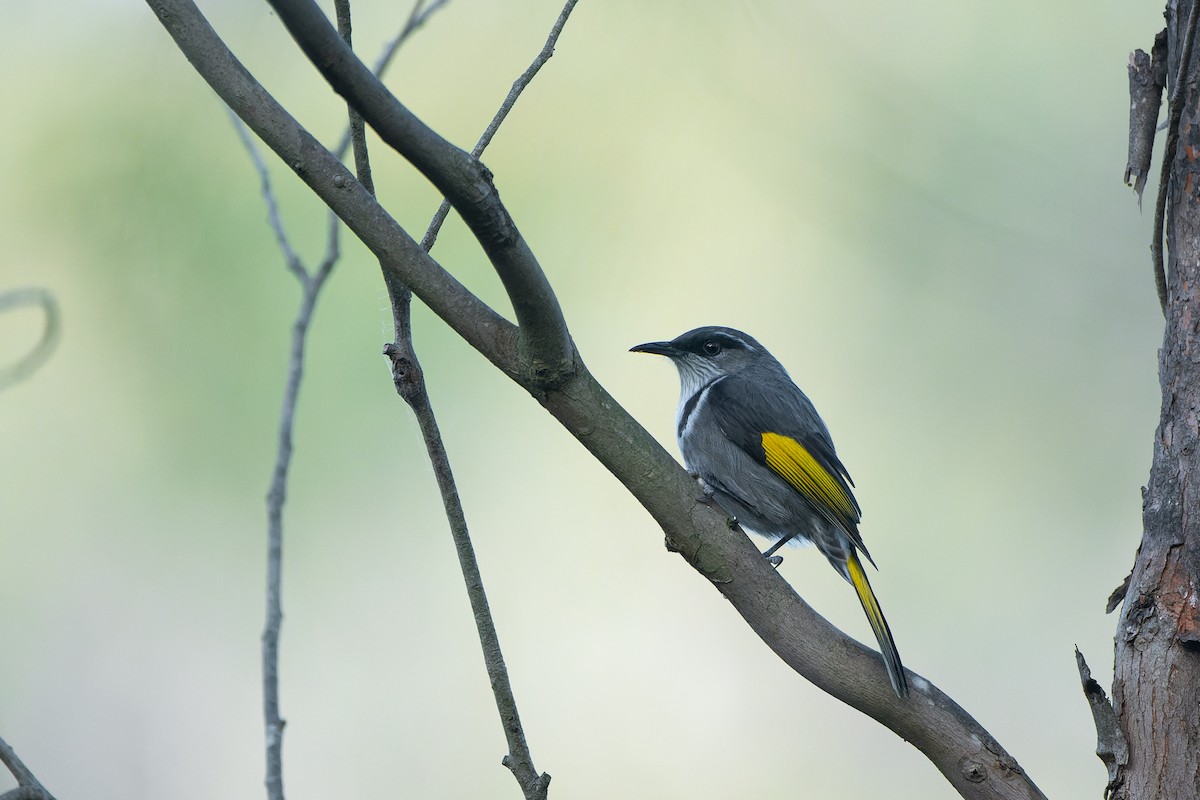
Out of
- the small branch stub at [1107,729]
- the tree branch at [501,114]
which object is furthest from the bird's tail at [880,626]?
the tree branch at [501,114]

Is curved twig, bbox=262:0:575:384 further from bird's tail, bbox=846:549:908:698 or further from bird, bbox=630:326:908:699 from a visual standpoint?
bird, bbox=630:326:908:699

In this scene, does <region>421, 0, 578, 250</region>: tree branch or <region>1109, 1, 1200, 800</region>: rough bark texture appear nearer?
<region>1109, 1, 1200, 800</region>: rough bark texture

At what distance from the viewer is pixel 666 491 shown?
194 centimetres

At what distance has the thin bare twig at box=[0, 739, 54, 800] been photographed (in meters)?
1.49

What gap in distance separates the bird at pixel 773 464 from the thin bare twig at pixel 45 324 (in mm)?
1844

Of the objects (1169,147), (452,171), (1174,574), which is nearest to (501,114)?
(452,171)

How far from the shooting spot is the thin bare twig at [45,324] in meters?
2.76

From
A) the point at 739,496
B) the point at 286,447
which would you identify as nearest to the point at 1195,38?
the point at 739,496

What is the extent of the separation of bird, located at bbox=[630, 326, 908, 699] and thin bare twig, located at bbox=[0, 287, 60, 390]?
1844mm

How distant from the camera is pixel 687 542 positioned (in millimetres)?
1990

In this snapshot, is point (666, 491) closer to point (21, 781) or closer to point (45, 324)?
point (21, 781)

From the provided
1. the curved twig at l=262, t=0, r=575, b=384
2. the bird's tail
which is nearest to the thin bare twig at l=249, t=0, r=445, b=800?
the curved twig at l=262, t=0, r=575, b=384

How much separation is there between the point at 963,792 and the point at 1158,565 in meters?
0.57

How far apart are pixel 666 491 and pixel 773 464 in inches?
56.1
